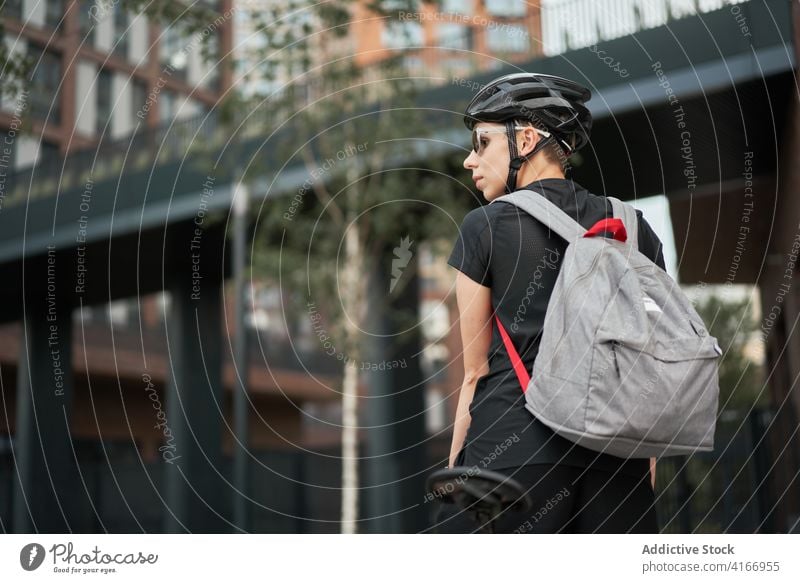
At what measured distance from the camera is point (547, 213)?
2428mm

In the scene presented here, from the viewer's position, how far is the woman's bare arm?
2416 millimetres

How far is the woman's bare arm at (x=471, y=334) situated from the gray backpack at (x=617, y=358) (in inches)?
2.3

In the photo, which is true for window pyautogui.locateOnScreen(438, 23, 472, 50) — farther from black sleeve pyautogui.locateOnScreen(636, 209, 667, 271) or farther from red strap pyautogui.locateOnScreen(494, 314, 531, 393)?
red strap pyautogui.locateOnScreen(494, 314, 531, 393)

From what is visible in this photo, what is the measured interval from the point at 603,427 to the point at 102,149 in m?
12.1

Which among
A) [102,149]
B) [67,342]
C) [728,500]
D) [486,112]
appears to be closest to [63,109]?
[67,342]

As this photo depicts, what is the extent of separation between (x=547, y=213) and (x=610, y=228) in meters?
0.16

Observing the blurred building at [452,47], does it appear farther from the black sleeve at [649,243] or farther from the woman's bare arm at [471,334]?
the woman's bare arm at [471,334]

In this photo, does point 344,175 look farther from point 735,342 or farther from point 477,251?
point 735,342

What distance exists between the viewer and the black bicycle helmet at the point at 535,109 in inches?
102

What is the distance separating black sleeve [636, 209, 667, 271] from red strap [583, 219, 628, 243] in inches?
7.9

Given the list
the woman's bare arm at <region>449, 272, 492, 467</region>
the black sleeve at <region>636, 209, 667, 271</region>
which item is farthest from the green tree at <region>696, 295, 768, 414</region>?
the woman's bare arm at <region>449, 272, 492, 467</region>

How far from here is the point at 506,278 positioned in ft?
7.96

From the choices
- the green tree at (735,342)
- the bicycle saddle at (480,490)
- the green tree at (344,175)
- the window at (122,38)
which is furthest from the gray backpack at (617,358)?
the green tree at (735,342)
